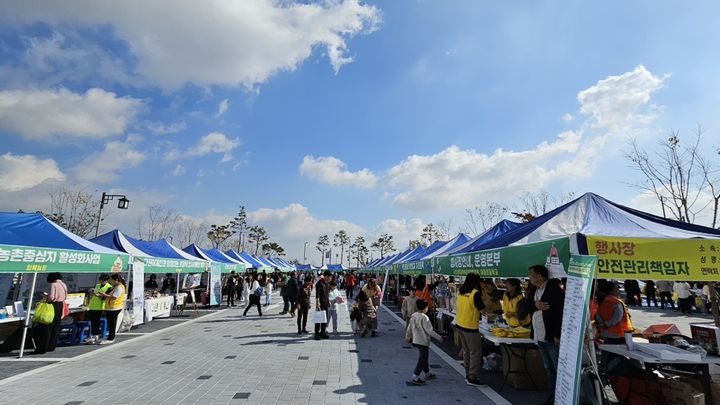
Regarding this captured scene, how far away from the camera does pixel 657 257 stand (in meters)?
4.20

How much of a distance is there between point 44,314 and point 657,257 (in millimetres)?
10997

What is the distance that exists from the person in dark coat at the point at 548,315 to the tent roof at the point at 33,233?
349 inches

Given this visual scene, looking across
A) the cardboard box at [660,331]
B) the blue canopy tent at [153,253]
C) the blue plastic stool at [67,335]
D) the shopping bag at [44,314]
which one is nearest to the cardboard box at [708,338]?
the cardboard box at [660,331]

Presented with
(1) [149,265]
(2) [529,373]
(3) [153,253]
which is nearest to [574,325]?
(2) [529,373]

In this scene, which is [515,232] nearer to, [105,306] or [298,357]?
[298,357]

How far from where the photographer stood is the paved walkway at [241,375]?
5402 mm

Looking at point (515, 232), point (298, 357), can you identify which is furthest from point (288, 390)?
point (515, 232)

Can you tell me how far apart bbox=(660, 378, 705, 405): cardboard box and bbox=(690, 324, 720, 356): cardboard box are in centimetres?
60

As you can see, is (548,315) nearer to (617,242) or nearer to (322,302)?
(617,242)

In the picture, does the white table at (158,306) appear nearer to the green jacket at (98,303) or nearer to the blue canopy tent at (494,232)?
the green jacket at (98,303)

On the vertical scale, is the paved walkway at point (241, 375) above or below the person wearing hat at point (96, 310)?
below

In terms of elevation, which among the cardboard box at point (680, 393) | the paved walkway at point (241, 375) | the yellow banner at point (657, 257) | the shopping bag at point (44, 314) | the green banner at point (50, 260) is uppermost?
the green banner at point (50, 260)

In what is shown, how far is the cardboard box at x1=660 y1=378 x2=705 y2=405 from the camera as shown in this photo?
4387 mm

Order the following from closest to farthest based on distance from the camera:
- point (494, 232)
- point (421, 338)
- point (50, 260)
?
point (421, 338), point (50, 260), point (494, 232)
